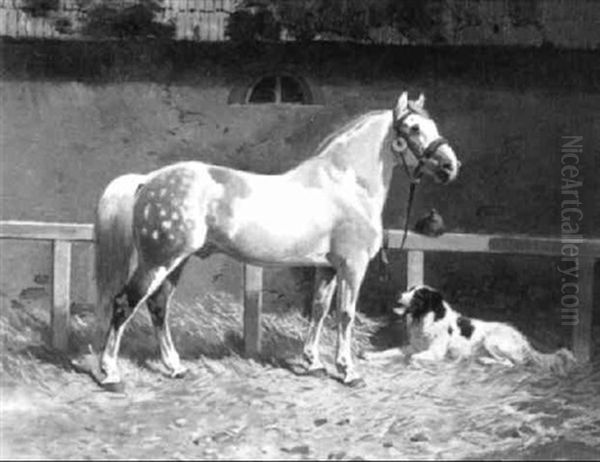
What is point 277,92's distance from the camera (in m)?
3.76

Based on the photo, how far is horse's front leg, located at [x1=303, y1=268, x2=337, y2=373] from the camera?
3.66 metres

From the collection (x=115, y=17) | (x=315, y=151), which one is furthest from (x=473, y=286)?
(x=115, y=17)

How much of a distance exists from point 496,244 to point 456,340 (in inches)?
15.3

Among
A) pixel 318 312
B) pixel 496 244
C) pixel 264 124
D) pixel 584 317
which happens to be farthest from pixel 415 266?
pixel 264 124

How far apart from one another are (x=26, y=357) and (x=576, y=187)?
2130 millimetres

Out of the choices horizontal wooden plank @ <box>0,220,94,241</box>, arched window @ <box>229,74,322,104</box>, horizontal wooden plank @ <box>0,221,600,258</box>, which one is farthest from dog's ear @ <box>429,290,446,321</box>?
horizontal wooden plank @ <box>0,220,94,241</box>

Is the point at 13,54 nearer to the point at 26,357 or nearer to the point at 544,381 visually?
the point at 26,357

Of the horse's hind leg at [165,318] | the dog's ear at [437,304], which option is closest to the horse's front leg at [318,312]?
the dog's ear at [437,304]

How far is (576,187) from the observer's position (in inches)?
151

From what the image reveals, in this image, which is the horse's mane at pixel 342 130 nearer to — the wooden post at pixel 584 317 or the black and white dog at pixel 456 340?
the black and white dog at pixel 456 340

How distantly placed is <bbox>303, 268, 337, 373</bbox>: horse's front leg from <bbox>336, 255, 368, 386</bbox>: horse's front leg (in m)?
0.05

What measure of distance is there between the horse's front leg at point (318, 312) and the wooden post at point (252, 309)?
0.65 ft

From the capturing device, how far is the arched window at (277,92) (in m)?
3.74

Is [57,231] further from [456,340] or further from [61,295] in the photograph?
[456,340]
